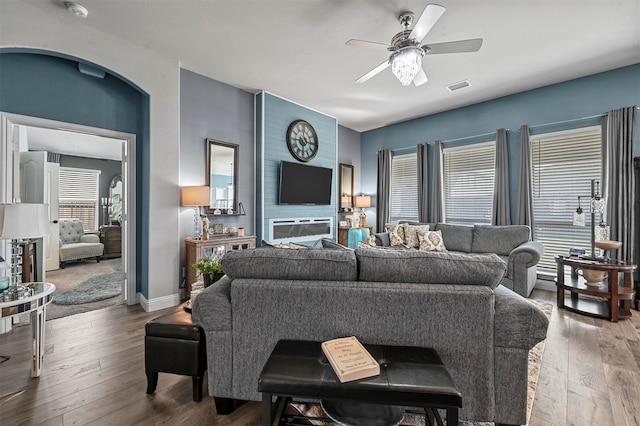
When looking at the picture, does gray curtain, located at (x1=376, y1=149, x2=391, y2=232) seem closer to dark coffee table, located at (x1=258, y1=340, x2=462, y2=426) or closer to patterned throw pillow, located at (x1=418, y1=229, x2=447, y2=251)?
patterned throw pillow, located at (x1=418, y1=229, x2=447, y2=251)

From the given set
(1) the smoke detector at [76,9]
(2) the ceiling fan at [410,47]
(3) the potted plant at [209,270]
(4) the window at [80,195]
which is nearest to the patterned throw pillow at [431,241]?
(2) the ceiling fan at [410,47]

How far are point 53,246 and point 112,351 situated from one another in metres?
4.21

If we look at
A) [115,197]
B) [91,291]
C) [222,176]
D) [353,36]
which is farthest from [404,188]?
[115,197]

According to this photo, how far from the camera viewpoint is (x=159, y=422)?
156 centimetres

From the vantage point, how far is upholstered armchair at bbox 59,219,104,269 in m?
5.37

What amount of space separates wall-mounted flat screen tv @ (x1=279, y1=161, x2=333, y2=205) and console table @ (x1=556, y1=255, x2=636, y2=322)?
12.0 ft

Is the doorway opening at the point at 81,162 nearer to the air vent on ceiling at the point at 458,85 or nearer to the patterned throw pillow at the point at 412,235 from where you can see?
the patterned throw pillow at the point at 412,235

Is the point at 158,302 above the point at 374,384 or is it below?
below

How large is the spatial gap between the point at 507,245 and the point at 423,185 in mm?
1893

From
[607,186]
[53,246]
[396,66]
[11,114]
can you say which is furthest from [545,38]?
[53,246]

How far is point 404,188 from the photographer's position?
607 cm

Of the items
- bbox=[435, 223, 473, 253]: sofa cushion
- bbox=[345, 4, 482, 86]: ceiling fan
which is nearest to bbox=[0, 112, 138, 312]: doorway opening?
bbox=[345, 4, 482, 86]: ceiling fan

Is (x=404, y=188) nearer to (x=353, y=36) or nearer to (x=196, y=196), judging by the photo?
(x=353, y=36)

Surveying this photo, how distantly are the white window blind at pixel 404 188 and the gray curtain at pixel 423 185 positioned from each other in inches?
10.3
